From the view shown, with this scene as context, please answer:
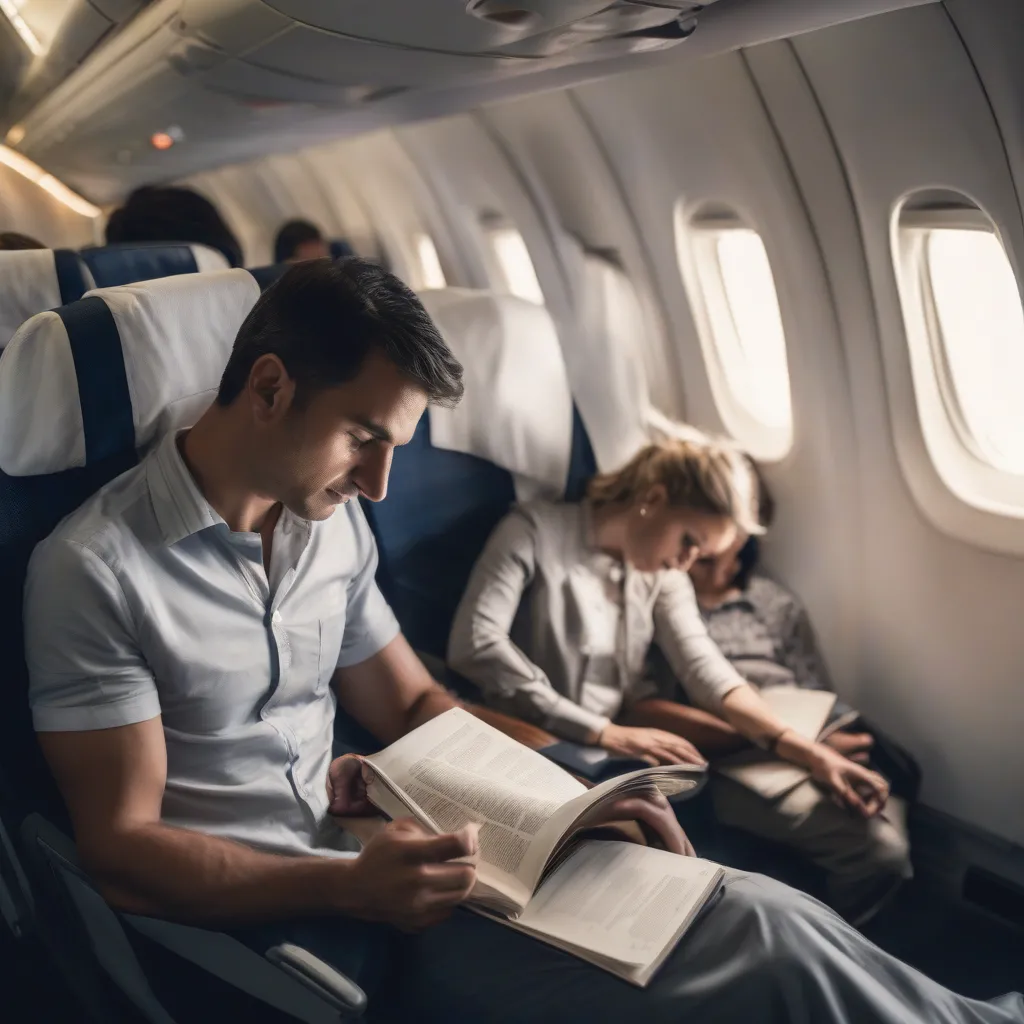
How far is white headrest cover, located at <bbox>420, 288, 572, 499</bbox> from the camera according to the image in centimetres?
218

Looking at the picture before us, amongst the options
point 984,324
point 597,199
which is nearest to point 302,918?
point 984,324

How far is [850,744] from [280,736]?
1.44 meters

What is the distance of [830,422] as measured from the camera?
95.8 inches

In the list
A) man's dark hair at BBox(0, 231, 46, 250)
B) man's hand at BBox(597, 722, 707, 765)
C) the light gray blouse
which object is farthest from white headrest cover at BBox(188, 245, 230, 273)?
man's hand at BBox(597, 722, 707, 765)

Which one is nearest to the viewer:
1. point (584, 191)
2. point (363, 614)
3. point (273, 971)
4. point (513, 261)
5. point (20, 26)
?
point (273, 971)

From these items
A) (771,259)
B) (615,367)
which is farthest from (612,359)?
(771,259)

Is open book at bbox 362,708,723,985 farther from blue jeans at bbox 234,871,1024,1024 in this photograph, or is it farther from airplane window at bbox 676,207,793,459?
airplane window at bbox 676,207,793,459

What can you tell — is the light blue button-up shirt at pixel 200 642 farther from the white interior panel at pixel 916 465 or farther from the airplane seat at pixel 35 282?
the white interior panel at pixel 916 465

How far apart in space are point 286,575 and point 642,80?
67.8 inches

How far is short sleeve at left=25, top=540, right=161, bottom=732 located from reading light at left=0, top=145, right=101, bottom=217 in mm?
1709

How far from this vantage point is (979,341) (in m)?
2.19

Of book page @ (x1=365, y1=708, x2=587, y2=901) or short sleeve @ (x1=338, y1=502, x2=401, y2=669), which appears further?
short sleeve @ (x1=338, y1=502, x2=401, y2=669)

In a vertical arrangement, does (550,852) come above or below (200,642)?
below

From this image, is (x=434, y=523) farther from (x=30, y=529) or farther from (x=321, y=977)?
(x=321, y=977)
